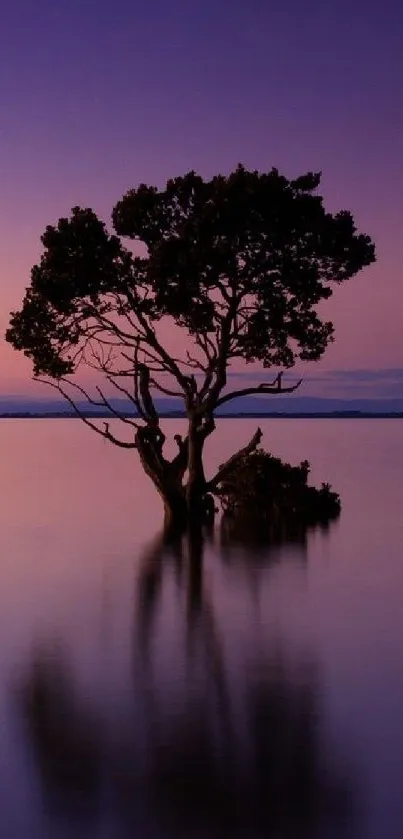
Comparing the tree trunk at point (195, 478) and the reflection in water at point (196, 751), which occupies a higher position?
the tree trunk at point (195, 478)

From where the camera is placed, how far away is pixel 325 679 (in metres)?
13.9

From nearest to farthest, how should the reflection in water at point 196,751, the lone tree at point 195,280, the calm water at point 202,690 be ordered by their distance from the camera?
1. the reflection in water at point 196,751
2. the calm water at point 202,690
3. the lone tree at point 195,280

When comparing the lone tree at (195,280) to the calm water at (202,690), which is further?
the lone tree at (195,280)

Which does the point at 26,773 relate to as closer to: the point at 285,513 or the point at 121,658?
the point at 121,658

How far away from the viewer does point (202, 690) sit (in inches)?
521

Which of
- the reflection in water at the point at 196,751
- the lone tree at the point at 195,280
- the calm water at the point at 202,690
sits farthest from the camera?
the lone tree at the point at 195,280

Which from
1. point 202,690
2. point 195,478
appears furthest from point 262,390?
point 202,690

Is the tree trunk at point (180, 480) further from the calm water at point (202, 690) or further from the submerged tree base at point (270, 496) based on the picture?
the calm water at point (202, 690)

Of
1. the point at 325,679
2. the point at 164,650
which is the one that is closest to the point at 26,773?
the point at 325,679

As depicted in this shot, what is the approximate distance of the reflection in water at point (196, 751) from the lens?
868 cm

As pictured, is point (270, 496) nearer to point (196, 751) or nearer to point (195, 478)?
point (195, 478)

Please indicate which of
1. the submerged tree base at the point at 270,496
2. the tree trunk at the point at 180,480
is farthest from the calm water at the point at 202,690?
the submerged tree base at the point at 270,496

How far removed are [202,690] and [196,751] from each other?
9.34 feet

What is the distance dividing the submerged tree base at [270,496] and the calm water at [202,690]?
5814mm
